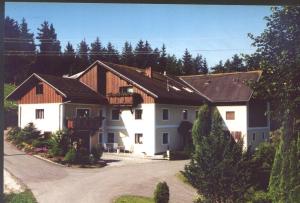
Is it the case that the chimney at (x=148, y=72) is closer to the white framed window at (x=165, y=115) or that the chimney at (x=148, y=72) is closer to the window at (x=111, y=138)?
the white framed window at (x=165, y=115)

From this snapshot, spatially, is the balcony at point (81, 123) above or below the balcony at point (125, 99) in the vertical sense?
below

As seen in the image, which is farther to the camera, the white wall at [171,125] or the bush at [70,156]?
the white wall at [171,125]

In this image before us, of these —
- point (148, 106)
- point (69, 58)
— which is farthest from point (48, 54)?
point (148, 106)

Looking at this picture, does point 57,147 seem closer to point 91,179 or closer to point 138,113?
point 91,179

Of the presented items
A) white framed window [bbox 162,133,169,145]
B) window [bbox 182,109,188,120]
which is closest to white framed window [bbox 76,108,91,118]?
white framed window [bbox 162,133,169,145]

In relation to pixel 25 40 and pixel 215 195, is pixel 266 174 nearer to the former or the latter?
pixel 215 195

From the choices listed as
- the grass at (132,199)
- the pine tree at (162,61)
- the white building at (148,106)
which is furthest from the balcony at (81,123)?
the pine tree at (162,61)
